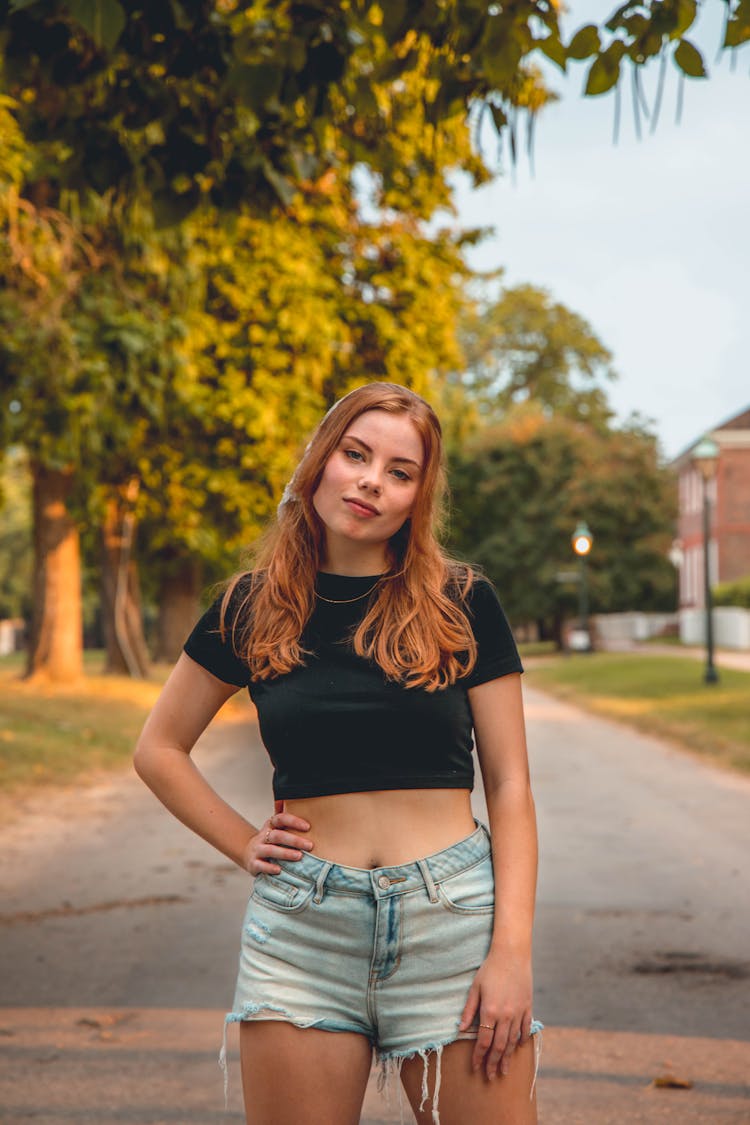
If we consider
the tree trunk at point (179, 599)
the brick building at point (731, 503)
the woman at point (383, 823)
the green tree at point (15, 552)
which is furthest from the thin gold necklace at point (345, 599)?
the green tree at point (15, 552)

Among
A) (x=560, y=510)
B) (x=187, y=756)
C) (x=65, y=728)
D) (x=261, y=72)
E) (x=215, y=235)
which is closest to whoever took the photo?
(x=187, y=756)

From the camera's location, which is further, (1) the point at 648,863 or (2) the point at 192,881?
(1) the point at 648,863

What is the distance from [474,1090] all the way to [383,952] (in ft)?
0.95

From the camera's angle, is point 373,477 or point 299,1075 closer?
point 299,1075

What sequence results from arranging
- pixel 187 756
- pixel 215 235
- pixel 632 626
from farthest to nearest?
pixel 632 626 < pixel 215 235 < pixel 187 756

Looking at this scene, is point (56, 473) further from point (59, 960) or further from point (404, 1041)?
point (404, 1041)

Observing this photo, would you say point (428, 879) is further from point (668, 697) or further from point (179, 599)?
point (179, 599)

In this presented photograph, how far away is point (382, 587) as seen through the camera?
110 inches

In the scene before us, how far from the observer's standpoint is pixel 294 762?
8.71 feet

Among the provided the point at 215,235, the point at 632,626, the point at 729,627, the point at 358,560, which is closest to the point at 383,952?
the point at 358,560

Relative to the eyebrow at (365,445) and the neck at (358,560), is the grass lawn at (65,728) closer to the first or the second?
the neck at (358,560)

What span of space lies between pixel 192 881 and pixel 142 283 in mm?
11338

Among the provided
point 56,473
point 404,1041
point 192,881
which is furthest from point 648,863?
point 56,473

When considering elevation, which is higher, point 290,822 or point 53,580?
point 53,580
